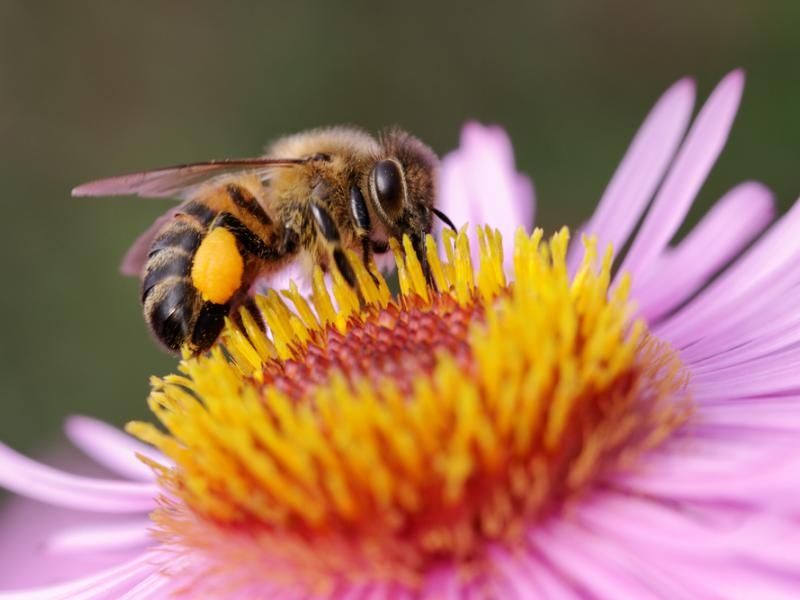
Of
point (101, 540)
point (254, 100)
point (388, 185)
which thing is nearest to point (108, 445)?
point (101, 540)

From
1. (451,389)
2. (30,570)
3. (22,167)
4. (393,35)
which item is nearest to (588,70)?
(393,35)

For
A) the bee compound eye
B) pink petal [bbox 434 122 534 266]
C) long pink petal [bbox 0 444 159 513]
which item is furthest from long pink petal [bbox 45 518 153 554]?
pink petal [bbox 434 122 534 266]

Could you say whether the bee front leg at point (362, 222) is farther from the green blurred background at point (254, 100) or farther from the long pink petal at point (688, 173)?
the green blurred background at point (254, 100)

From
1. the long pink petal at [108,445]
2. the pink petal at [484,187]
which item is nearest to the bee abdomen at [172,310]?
the long pink petal at [108,445]

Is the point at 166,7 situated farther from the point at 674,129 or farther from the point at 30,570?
the point at 674,129

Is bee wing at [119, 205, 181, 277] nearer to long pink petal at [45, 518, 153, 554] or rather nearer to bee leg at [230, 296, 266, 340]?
bee leg at [230, 296, 266, 340]

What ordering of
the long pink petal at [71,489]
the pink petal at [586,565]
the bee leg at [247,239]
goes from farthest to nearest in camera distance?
1. the long pink petal at [71,489]
2. the bee leg at [247,239]
3. the pink petal at [586,565]

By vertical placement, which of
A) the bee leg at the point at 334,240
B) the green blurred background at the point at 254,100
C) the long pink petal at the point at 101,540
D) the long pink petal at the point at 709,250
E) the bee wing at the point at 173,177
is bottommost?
the long pink petal at the point at 709,250

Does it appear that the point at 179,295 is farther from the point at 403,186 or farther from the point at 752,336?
the point at 752,336
